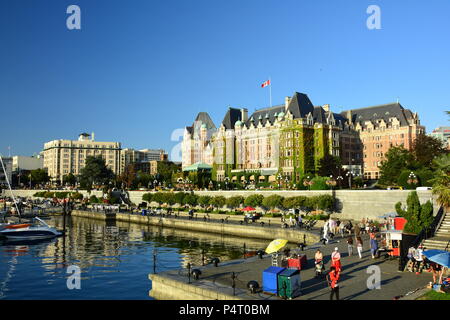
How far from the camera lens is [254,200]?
71625mm

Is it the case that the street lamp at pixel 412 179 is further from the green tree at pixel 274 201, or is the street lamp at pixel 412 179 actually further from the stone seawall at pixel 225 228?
the green tree at pixel 274 201

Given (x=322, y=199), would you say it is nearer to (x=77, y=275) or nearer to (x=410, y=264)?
(x=410, y=264)

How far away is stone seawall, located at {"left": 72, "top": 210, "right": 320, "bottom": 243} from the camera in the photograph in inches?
1857

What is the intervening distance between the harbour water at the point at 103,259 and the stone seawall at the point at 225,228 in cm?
167

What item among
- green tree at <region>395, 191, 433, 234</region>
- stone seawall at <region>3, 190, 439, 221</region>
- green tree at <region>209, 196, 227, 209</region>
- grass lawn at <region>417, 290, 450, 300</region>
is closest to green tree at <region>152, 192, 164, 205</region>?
green tree at <region>209, 196, 227, 209</region>

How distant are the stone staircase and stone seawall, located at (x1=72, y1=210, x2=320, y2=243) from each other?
12.4m

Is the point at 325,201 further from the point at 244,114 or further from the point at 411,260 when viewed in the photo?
the point at 244,114

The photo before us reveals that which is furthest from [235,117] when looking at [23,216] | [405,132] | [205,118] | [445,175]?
[445,175]

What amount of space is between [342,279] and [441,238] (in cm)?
1167

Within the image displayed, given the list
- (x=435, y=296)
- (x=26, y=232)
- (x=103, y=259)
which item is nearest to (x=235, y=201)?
(x=26, y=232)

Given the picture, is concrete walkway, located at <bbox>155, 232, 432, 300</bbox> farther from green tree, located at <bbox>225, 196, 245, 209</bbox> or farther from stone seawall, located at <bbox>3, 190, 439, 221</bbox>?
green tree, located at <bbox>225, 196, 245, 209</bbox>

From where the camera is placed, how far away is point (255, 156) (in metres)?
120

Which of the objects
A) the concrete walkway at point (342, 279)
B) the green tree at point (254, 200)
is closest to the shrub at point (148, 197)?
the green tree at point (254, 200)

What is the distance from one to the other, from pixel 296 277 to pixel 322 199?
4313 cm
